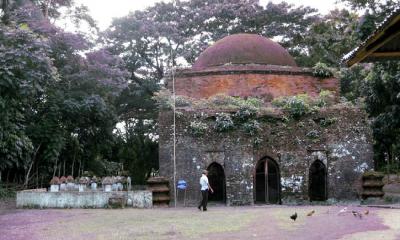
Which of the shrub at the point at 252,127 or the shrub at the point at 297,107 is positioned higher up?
the shrub at the point at 297,107

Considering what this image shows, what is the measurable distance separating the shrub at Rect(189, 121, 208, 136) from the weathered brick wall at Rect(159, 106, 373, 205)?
15 cm

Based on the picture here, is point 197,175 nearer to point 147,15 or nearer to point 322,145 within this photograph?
point 322,145

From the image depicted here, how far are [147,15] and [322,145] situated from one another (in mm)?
16091

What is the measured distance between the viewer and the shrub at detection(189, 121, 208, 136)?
17719 millimetres

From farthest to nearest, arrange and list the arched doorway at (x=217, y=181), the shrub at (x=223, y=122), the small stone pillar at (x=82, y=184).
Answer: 1. the arched doorway at (x=217, y=181)
2. the small stone pillar at (x=82, y=184)
3. the shrub at (x=223, y=122)

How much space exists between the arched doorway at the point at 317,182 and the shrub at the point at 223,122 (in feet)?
10.9

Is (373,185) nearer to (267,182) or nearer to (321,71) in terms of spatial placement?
(267,182)

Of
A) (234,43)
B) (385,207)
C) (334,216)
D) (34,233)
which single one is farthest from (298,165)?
(34,233)

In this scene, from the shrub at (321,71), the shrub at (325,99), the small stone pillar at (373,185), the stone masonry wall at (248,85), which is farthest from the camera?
the shrub at (321,71)

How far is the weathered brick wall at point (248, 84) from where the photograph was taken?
20172 mm

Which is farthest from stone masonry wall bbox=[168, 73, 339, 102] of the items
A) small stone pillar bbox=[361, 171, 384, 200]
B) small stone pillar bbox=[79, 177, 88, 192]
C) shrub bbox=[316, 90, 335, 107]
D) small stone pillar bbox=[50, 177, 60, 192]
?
small stone pillar bbox=[50, 177, 60, 192]

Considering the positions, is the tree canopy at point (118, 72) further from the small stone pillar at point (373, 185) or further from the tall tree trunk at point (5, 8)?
the small stone pillar at point (373, 185)

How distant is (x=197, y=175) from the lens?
17.6 m

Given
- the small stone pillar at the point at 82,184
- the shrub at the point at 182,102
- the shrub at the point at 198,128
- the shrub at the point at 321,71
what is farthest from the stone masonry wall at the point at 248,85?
the small stone pillar at the point at 82,184
